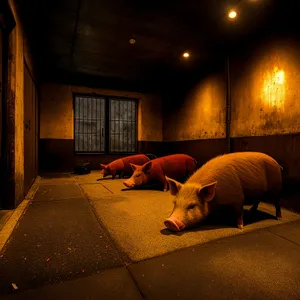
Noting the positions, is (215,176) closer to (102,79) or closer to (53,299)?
(53,299)

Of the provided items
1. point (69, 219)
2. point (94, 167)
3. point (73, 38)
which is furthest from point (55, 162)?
point (69, 219)

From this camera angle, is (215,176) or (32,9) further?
(32,9)

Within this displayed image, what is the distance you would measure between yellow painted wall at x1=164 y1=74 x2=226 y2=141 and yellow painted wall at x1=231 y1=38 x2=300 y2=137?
0.53 meters

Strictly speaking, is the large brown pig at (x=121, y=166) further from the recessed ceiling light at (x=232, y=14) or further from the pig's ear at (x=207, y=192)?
the recessed ceiling light at (x=232, y=14)

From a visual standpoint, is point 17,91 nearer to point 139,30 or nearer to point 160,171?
point 139,30

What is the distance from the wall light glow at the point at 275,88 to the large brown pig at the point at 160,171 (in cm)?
213

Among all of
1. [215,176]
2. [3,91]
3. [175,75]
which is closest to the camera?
[215,176]

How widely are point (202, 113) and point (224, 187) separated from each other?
4068 mm

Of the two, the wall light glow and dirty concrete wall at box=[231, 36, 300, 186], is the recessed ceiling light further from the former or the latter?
the wall light glow

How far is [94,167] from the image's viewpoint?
25.7 ft

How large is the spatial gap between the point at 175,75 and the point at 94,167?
4.70 m

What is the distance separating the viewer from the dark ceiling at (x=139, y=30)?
3.40 m

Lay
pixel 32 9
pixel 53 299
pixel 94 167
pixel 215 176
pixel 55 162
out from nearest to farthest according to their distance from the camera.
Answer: pixel 53 299, pixel 215 176, pixel 32 9, pixel 55 162, pixel 94 167

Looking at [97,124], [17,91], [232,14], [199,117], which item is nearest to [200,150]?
[199,117]
